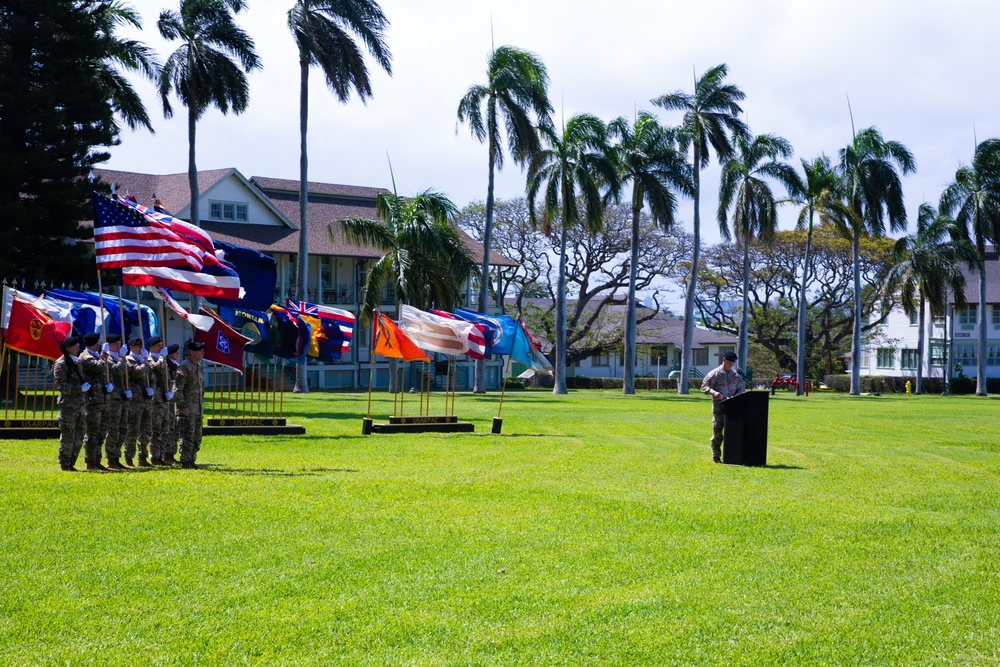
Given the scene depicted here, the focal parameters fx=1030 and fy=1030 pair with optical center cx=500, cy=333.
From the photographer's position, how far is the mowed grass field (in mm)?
6285

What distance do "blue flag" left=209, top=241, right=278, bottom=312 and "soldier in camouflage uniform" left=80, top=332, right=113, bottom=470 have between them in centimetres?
645

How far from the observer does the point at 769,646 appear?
6309 millimetres

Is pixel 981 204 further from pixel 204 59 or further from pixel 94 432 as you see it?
pixel 94 432

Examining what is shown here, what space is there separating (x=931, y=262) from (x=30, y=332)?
6107 centimetres

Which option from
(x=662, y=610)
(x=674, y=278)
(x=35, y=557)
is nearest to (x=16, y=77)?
(x=35, y=557)

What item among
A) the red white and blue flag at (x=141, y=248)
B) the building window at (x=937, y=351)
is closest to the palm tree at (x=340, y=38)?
the red white and blue flag at (x=141, y=248)

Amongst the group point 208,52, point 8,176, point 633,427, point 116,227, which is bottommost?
point 633,427

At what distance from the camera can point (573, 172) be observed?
163 feet

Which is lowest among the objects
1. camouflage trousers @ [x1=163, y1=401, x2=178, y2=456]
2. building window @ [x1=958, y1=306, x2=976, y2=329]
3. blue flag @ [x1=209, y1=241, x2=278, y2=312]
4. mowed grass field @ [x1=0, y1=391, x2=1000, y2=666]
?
mowed grass field @ [x1=0, y1=391, x2=1000, y2=666]

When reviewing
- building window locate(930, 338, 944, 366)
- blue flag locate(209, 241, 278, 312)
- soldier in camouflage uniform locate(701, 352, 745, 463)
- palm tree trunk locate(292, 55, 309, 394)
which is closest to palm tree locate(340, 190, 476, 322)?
palm tree trunk locate(292, 55, 309, 394)

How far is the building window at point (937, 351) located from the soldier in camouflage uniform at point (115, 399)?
8090cm

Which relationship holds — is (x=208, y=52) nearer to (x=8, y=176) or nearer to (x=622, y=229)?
(x=8, y=176)

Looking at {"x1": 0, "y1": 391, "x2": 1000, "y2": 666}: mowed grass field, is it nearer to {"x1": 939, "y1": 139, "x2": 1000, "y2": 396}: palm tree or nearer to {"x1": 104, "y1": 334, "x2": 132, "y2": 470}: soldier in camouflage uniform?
{"x1": 104, "y1": 334, "x2": 132, "y2": 470}: soldier in camouflage uniform

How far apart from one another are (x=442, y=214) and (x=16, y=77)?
16474mm
